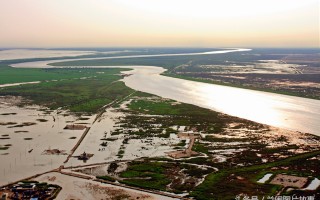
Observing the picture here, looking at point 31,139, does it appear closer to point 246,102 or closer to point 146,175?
point 146,175

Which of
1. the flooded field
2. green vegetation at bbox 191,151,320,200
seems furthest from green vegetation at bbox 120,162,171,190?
the flooded field

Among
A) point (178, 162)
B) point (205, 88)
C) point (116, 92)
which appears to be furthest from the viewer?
point (205, 88)

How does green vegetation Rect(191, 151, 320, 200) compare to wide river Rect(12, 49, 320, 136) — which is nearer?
green vegetation Rect(191, 151, 320, 200)

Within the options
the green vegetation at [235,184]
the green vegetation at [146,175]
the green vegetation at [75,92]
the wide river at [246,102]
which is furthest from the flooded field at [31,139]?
the wide river at [246,102]

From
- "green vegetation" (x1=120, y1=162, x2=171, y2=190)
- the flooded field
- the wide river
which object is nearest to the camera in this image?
"green vegetation" (x1=120, y1=162, x2=171, y2=190)

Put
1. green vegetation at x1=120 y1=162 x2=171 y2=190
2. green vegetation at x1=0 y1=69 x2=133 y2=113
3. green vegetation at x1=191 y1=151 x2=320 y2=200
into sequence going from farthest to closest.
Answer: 1. green vegetation at x1=0 y1=69 x2=133 y2=113
2. green vegetation at x1=120 y1=162 x2=171 y2=190
3. green vegetation at x1=191 y1=151 x2=320 y2=200

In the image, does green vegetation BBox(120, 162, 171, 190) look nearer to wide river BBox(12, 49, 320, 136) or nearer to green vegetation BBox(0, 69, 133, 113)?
wide river BBox(12, 49, 320, 136)

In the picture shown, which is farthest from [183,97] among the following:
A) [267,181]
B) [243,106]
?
[267,181]

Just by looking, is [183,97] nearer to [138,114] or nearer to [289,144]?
[138,114]

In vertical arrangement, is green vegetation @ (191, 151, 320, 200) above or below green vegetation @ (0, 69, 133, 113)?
below
